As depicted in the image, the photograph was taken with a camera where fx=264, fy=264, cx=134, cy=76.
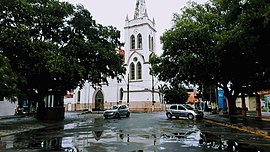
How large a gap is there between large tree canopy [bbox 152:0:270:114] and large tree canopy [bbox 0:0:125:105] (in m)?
5.74

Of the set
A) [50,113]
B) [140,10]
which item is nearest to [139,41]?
[140,10]

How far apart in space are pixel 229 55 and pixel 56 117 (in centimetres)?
1875

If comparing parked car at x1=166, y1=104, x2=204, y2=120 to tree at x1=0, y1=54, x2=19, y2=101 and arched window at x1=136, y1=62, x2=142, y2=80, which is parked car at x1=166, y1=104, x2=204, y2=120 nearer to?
tree at x1=0, y1=54, x2=19, y2=101

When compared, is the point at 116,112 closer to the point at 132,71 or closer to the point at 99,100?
the point at 132,71

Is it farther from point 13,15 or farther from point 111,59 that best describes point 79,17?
point 13,15

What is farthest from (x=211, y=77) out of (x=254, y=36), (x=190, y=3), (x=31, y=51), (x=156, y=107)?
(x=156, y=107)

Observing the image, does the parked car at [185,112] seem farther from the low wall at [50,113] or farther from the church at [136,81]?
the church at [136,81]

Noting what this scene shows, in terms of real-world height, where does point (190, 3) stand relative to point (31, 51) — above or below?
above

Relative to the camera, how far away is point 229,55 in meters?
20.6

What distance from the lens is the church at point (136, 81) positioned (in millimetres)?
54875

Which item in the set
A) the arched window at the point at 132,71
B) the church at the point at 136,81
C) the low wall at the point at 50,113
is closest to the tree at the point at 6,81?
the low wall at the point at 50,113

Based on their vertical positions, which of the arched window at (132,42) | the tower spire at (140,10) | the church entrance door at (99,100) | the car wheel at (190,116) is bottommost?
the car wheel at (190,116)

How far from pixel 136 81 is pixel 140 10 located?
16027 millimetres

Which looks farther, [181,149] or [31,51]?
[31,51]
